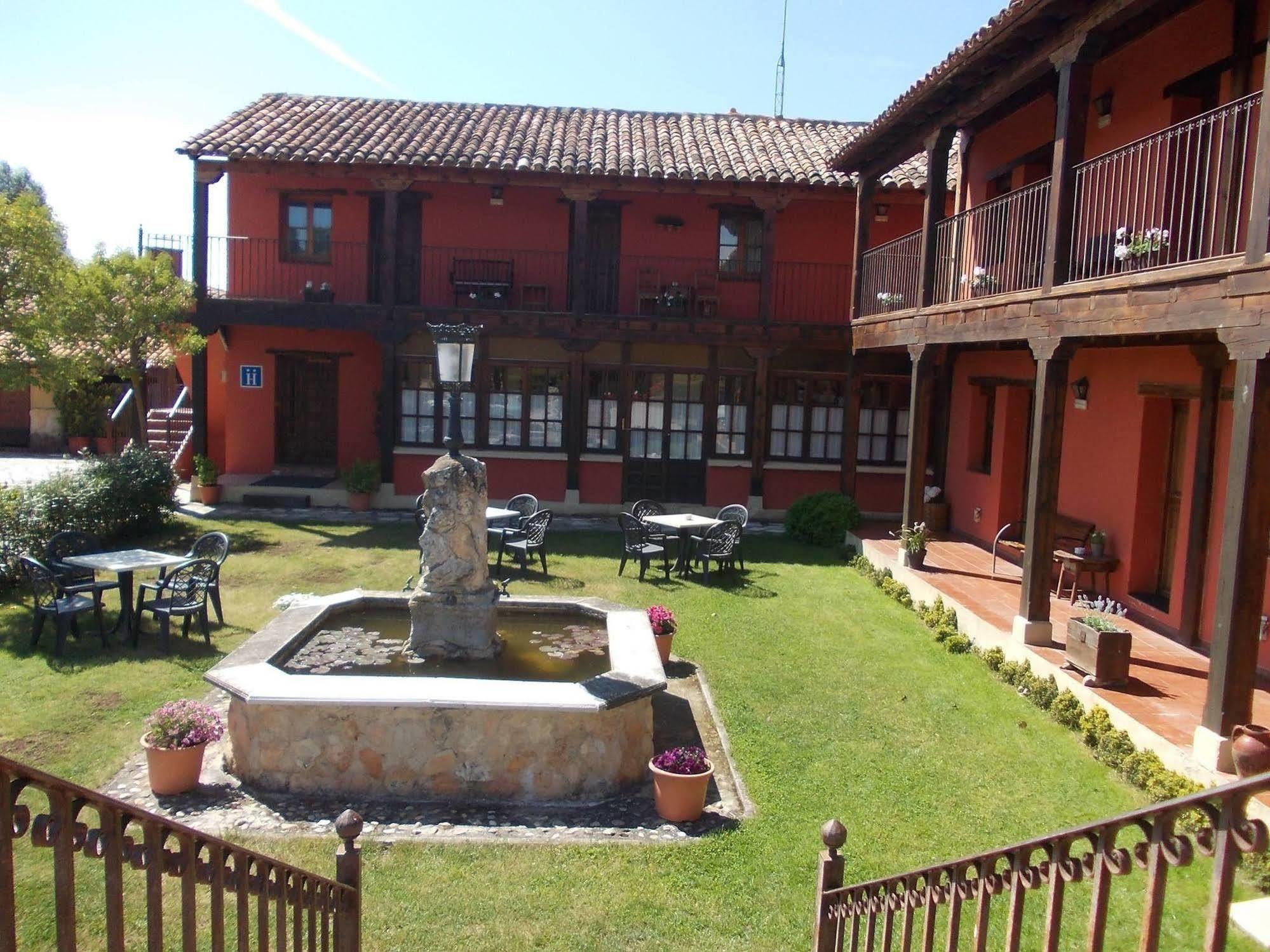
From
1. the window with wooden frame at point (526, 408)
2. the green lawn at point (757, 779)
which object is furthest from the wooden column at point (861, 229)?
the green lawn at point (757, 779)

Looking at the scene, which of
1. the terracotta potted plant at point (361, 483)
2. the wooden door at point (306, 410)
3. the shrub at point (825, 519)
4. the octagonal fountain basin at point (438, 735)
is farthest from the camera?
the wooden door at point (306, 410)

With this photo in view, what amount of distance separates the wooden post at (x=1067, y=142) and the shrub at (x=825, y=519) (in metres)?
6.94

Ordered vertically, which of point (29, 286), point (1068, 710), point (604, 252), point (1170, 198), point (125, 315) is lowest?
point (1068, 710)

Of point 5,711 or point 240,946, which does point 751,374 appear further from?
point 240,946

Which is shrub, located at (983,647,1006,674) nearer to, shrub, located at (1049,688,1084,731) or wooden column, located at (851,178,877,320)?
shrub, located at (1049,688,1084,731)

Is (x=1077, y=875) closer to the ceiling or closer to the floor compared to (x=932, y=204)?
closer to the floor

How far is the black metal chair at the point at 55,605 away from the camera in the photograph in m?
8.61

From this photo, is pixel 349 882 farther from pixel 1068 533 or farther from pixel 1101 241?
pixel 1068 533

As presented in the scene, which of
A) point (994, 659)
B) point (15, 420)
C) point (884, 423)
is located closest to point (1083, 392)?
point (994, 659)

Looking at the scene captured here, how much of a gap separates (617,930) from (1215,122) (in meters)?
8.59

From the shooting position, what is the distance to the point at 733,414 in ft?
57.4

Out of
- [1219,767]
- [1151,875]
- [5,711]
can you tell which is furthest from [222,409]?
[1151,875]

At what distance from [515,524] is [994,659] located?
666 cm

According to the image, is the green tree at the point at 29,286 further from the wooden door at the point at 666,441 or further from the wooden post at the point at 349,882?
the wooden post at the point at 349,882
